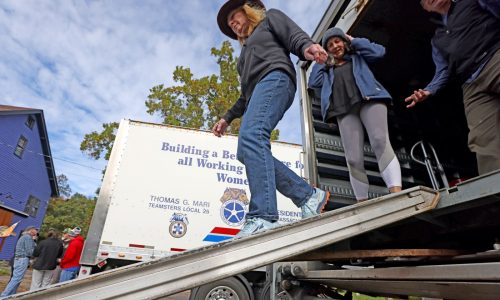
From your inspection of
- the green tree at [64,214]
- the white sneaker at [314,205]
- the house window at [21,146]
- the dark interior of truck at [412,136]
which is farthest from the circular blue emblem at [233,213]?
the green tree at [64,214]

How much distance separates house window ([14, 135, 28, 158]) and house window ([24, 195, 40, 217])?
357cm

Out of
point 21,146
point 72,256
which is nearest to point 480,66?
point 72,256

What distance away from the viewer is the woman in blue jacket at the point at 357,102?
2256 mm

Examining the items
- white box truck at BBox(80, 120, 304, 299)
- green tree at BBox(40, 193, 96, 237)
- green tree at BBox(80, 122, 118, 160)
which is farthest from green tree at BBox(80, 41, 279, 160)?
green tree at BBox(40, 193, 96, 237)

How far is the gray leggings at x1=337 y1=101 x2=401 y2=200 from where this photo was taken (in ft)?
7.27

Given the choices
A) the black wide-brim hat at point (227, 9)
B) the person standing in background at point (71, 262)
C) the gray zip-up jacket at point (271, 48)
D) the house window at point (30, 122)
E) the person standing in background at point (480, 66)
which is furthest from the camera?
the house window at point (30, 122)

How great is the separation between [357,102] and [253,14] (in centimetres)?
101

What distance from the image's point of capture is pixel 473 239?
70.5 inches

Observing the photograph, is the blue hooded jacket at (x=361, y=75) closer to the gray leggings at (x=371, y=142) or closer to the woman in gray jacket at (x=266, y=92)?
the gray leggings at (x=371, y=142)

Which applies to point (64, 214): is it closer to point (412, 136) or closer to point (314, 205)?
point (412, 136)

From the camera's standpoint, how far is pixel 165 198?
19.1 feet

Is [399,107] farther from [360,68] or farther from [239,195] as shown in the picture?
[239,195]

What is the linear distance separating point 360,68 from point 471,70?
2.53 feet

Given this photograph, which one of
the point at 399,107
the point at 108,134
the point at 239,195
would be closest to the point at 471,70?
the point at 399,107
